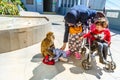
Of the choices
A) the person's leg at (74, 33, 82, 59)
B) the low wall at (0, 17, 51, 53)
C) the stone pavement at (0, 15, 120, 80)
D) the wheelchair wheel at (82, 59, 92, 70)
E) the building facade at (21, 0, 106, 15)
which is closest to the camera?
the stone pavement at (0, 15, 120, 80)

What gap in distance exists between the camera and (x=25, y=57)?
11.9 feet

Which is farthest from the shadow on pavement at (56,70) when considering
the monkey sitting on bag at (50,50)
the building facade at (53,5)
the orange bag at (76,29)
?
the building facade at (53,5)

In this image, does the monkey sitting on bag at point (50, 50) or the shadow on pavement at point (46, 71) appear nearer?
the shadow on pavement at point (46, 71)

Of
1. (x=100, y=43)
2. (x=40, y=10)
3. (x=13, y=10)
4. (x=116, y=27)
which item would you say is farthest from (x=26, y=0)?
(x=100, y=43)

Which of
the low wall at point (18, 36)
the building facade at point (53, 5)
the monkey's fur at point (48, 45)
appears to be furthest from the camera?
the building facade at point (53, 5)

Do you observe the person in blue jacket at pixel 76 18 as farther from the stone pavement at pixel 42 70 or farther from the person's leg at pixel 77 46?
the stone pavement at pixel 42 70

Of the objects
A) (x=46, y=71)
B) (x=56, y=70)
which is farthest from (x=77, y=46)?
(x=46, y=71)

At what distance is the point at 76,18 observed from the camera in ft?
9.80

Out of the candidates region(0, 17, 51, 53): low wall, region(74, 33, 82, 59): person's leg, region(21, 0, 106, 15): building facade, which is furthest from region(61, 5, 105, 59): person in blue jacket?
region(21, 0, 106, 15): building facade

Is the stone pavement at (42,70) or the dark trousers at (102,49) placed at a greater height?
the dark trousers at (102,49)

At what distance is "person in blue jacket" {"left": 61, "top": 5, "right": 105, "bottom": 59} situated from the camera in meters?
2.96

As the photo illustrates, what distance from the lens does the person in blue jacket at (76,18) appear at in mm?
2965

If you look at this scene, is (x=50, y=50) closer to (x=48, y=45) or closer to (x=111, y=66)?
(x=48, y=45)

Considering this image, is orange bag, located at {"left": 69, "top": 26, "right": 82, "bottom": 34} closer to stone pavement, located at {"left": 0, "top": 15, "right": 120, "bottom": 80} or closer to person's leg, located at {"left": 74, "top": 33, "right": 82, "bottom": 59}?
person's leg, located at {"left": 74, "top": 33, "right": 82, "bottom": 59}
